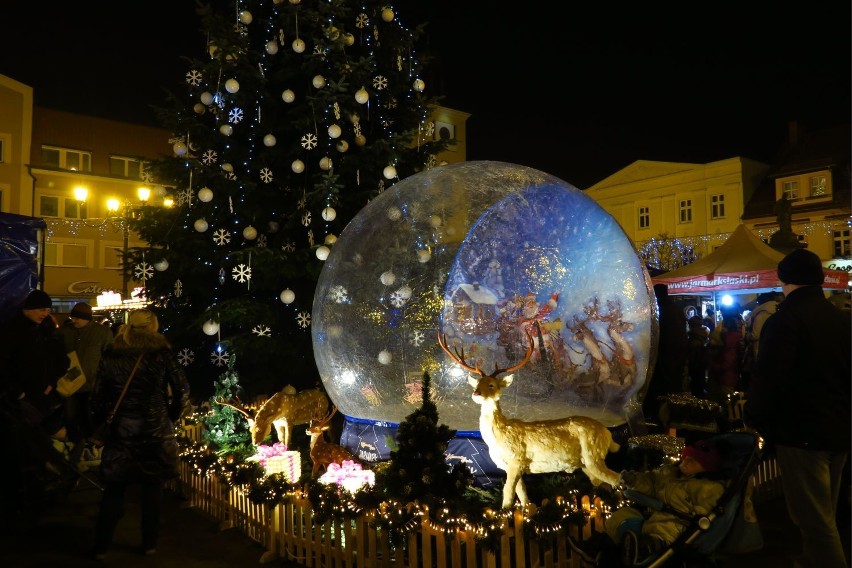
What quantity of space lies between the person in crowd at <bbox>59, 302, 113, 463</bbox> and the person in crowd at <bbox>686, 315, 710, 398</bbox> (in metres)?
9.10

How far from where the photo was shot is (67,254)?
3644cm

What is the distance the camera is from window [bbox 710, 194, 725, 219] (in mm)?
39188

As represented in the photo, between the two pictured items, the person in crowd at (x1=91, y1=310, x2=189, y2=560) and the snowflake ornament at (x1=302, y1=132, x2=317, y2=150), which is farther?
the snowflake ornament at (x1=302, y1=132, x2=317, y2=150)

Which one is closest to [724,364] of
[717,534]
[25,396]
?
[717,534]

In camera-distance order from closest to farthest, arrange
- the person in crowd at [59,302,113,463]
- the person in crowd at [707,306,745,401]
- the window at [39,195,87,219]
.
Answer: the person in crowd at [59,302,113,463] < the person in crowd at [707,306,745,401] < the window at [39,195,87,219]

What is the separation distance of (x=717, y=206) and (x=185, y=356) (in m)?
36.8

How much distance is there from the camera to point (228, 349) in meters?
9.77

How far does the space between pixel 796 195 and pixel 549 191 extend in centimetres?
3549

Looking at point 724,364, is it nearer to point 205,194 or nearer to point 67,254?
point 205,194

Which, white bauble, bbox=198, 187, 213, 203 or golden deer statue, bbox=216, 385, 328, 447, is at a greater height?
white bauble, bbox=198, 187, 213, 203

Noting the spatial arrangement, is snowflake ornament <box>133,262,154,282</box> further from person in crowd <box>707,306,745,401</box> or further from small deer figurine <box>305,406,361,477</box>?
person in crowd <box>707,306,745,401</box>

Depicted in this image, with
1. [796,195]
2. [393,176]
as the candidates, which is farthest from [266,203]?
[796,195]

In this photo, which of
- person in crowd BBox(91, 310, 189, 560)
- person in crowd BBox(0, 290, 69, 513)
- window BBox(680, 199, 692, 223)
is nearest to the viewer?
person in crowd BBox(91, 310, 189, 560)

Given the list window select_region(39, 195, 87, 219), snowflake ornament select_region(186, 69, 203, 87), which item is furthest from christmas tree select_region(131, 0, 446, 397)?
window select_region(39, 195, 87, 219)
